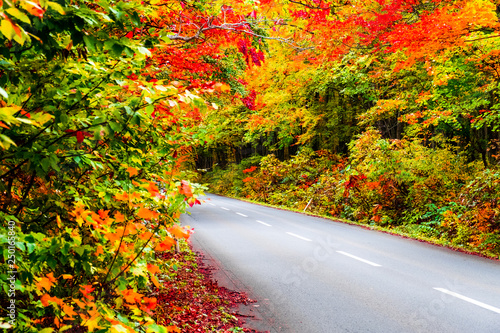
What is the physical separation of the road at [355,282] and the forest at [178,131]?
102 centimetres

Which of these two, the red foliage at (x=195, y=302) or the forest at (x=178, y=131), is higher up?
the forest at (x=178, y=131)

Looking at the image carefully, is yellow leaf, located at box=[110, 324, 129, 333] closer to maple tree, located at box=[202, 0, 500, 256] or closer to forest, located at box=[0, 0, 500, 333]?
forest, located at box=[0, 0, 500, 333]

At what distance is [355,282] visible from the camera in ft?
22.2

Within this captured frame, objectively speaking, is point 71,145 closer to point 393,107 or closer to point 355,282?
point 355,282

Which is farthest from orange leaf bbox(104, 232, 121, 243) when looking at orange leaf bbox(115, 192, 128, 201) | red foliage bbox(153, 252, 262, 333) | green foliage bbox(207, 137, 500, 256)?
green foliage bbox(207, 137, 500, 256)

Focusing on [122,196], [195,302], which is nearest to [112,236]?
[122,196]

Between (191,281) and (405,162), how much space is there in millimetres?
12798

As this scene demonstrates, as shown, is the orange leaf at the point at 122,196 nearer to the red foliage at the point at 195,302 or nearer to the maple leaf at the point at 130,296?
the maple leaf at the point at 130,296

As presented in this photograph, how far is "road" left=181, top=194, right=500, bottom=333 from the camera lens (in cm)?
496

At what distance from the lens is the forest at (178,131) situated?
78.5 inches

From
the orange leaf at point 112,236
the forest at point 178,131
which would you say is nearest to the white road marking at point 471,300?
the forest at point 178,131

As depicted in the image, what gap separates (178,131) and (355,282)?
461 cm

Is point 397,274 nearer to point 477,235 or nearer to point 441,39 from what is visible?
point 477,235

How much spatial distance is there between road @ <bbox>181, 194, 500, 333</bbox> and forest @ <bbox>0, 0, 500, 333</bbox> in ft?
3.33
